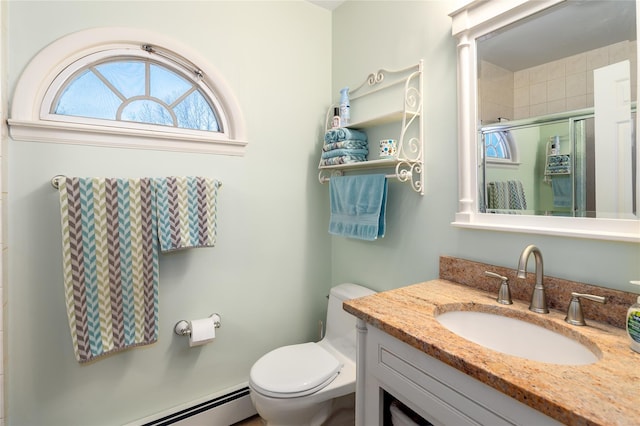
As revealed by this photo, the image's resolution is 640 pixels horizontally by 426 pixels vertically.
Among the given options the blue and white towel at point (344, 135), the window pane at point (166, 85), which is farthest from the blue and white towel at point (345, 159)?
the window pane at point (166, 85)

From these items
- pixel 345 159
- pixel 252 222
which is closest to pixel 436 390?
pixel 345 159

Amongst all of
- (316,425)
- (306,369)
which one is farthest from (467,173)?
(316,425)

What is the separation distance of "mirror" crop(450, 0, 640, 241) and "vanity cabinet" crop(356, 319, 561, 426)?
2.05 ft

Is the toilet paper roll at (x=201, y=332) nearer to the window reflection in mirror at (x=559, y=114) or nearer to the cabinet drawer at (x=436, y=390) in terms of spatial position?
the cabinet drawer at (x=436, y=390)

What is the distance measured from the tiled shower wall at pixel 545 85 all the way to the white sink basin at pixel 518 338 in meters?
0.73

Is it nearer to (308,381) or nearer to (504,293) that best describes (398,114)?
(504,293)

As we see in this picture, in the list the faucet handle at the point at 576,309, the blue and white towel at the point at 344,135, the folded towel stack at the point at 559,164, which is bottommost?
the faucet handle at the point at 576,309

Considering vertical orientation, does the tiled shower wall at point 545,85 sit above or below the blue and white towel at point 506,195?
above

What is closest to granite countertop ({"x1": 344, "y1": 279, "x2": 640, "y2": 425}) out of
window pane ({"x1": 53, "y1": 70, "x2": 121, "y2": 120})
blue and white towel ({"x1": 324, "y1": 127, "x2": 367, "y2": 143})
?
blue and white towel ({"x1": 324, "y1": 127, "x2": 367, "y2": 143})

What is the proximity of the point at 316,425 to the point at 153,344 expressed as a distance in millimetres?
896

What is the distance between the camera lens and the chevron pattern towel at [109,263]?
1.26m

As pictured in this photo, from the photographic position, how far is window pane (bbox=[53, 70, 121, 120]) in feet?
4.42

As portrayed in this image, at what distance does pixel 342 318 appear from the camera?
66.0 inches

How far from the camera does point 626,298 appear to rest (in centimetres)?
85
